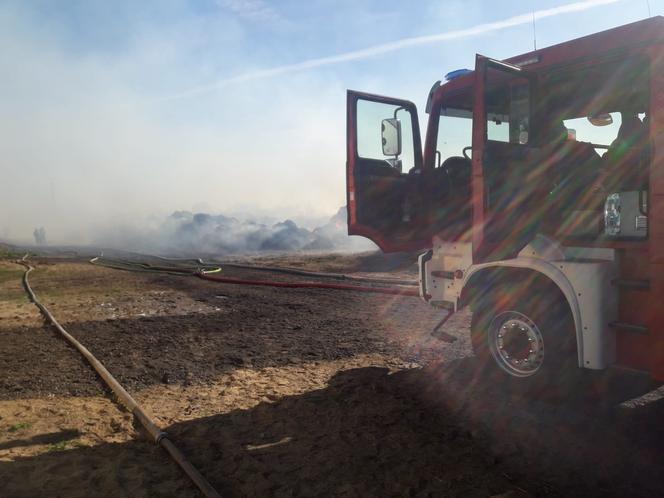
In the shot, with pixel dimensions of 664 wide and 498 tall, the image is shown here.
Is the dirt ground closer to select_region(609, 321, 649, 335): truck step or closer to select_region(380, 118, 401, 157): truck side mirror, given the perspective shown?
select_region(609, 321, 649, 335): truck step

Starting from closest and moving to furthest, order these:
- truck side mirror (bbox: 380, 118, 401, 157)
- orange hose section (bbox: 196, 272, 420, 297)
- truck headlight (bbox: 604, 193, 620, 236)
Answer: truck headlight (bbox: 604, 193, 620, 236) → truck side mirror (bbox: 380, 118, 401, 157) → orange hose section (bbox: 196, 272, 420, 297)

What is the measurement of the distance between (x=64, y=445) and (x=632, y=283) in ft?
14.8

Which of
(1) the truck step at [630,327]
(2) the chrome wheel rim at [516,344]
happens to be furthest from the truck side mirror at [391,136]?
(1) the truck step at [630,327]

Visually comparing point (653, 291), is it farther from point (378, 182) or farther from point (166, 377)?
point (166, 377)

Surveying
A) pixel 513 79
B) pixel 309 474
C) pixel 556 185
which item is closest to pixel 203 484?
pixel 309 474

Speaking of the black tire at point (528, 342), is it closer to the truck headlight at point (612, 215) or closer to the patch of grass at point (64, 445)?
the truck headlight at point (612, 215)

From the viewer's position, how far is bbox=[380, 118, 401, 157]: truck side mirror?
5.59m

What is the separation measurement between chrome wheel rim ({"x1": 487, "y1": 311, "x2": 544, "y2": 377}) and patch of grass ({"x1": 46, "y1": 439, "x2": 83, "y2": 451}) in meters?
3.72

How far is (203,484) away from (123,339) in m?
4.68

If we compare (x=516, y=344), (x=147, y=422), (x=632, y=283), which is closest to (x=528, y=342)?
(x=516, y=344)

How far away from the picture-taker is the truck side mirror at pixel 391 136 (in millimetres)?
5590

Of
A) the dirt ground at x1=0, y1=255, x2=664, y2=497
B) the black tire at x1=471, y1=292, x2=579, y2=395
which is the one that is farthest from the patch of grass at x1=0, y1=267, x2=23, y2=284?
the black tire at x1=471, y1=292, x2=579, y2=395

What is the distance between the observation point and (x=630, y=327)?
368 centimetres

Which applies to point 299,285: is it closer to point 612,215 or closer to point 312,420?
point 312,420
